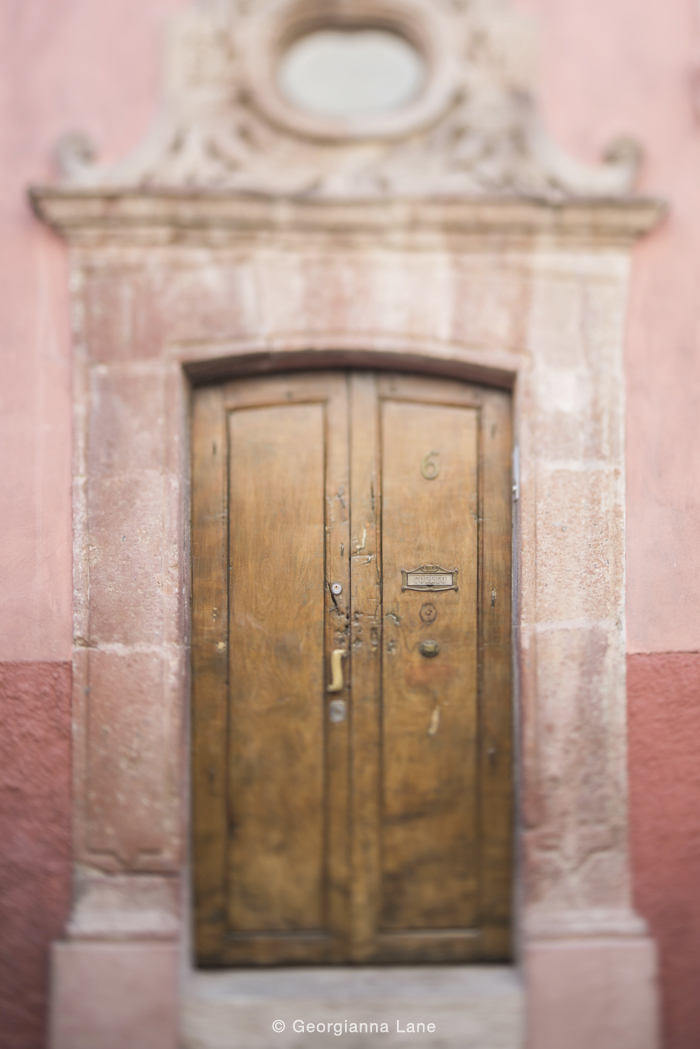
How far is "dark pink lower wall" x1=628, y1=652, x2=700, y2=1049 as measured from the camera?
2.95 metres

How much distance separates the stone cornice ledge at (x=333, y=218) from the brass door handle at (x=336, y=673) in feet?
5.33

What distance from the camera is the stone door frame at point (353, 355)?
2.92 meters

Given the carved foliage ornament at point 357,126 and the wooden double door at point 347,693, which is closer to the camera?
the carved foliage ornament at point 357,126

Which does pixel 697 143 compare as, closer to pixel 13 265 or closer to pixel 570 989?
pixel 13 265

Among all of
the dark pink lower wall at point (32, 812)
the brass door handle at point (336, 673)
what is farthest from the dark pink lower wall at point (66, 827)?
the brass door handle at point (336, 673)

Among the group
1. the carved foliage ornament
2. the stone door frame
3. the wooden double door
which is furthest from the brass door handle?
the carved foliage ornament

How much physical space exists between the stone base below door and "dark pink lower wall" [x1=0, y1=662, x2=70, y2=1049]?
63 cm

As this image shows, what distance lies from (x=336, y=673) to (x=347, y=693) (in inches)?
4.0

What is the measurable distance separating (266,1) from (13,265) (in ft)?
4.69

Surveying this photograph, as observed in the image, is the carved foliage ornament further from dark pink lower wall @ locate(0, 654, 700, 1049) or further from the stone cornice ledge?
dark pink lower wall @ locate(0, 654, 700, 1049)

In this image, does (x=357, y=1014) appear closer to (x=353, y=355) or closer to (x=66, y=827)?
(x=66, y=827)

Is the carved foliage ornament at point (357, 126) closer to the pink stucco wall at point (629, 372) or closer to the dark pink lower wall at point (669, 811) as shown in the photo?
the pink stucco wall at point (629, 372)

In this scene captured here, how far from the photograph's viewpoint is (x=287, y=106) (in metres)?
3.03

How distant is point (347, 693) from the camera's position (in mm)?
3100
